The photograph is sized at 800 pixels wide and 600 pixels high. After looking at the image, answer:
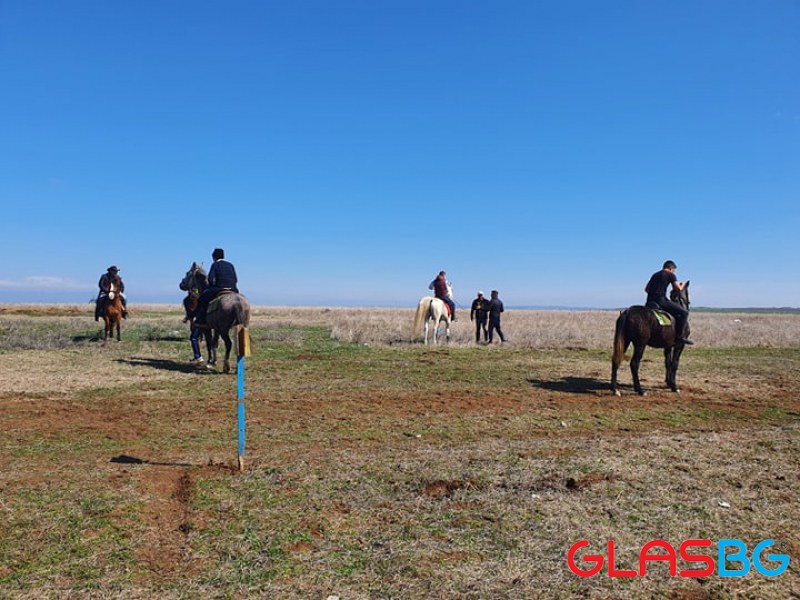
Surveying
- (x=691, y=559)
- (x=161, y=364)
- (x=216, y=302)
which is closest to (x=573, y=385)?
(x=691, y=559)

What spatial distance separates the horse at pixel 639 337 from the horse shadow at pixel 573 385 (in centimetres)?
55

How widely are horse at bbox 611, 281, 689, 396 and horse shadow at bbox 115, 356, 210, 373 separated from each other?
1001cm

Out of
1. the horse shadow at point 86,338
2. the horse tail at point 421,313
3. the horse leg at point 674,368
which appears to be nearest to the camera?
the horse leg at point 674,368

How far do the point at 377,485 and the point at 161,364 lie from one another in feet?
35.2

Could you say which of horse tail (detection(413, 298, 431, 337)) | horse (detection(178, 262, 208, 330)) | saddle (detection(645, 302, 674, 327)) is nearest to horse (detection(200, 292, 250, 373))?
horse (detection(178, 262, 208, 330))

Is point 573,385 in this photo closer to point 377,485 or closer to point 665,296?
point 665,296

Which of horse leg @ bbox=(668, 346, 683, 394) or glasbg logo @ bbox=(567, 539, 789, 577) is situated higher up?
horse leg @ bbox=(668, 346, 683, 394)

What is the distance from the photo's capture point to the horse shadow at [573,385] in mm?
11711

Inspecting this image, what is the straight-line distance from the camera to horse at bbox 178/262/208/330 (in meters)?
16.5

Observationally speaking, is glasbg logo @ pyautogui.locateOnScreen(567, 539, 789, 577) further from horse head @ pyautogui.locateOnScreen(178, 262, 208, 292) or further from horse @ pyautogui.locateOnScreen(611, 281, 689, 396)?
horse head @ pyautogui.locateOnScreen(178, 262, 208, 292)

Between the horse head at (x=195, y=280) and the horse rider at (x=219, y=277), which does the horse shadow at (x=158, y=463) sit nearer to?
the horse rider at (x=219, y=277)

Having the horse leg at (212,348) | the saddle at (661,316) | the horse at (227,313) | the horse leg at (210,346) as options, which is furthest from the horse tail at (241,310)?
the saddle at (661,316)

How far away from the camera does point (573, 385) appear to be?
40.6ft

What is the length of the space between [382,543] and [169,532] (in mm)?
1846
